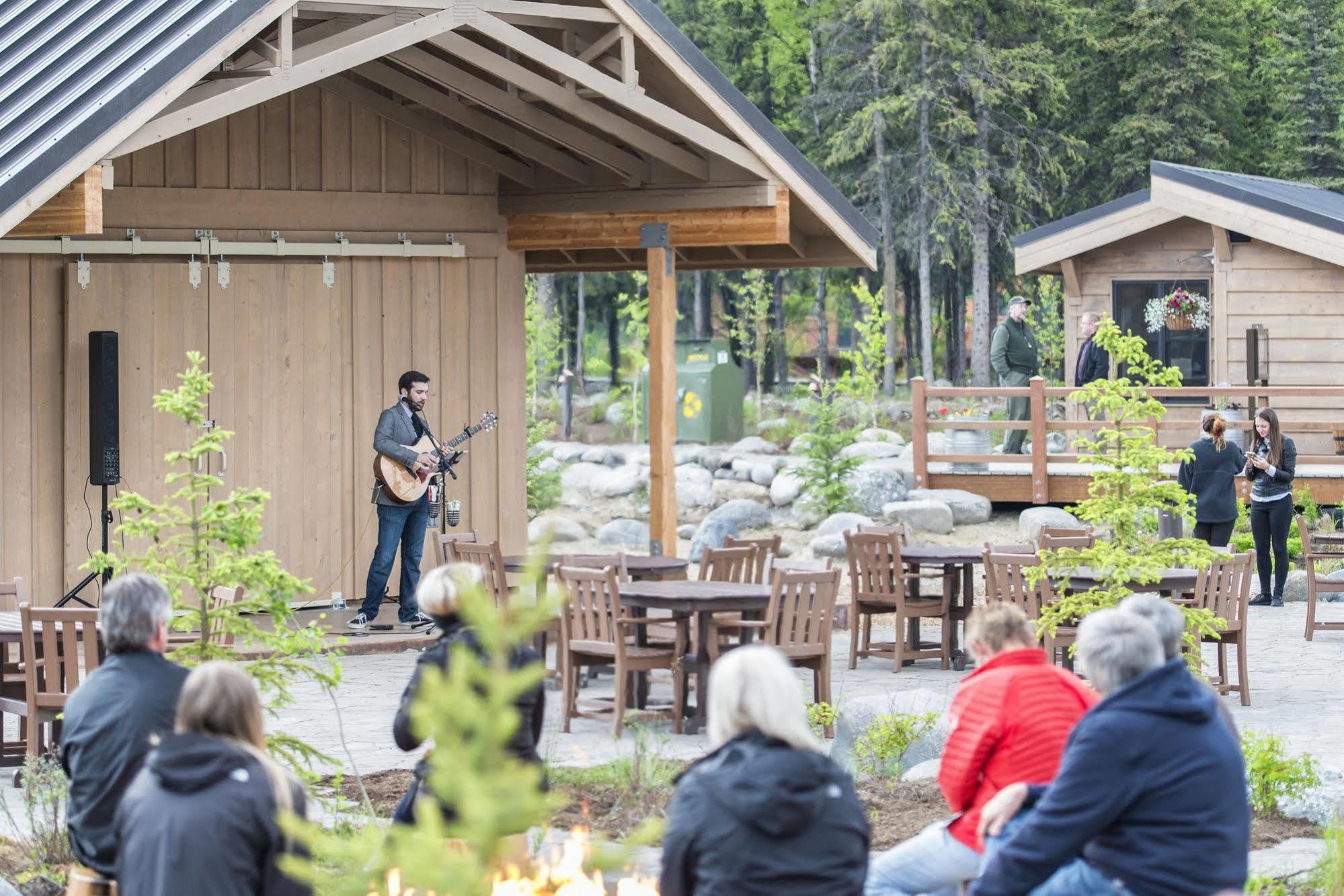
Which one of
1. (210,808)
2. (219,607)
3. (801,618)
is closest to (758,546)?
(801,618)

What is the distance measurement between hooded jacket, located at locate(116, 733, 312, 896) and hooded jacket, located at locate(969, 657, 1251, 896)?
1901 millimetres

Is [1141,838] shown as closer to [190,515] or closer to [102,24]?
[190,515]

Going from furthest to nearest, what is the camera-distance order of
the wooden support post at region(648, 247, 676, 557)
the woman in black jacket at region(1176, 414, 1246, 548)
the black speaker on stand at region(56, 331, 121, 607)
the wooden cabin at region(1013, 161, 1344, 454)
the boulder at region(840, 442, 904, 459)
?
1. the boulder at region(840, 442, 904, 459)
2. the wooden cabin at region(1013, 161, 1344, 454)
3. the woman in black jacket at region(1176, 414, 1246, 548)
4. the wooden support post at region(648, 247, 676, 557)
5. the black speaker on stand at region(56, 331, 121, 607)

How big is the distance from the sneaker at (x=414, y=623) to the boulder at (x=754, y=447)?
56.5 feet

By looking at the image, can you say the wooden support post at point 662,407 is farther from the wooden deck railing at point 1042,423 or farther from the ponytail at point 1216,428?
the wooden deck railing at point 1042,423

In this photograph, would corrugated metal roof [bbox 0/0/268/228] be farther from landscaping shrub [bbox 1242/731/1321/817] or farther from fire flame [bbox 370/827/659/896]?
landscaping shrub [bbox 1242/731/1321/817]

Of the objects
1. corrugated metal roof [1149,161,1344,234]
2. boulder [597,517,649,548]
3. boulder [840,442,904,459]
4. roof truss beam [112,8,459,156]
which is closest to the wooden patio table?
roof truss beam [112,8,459,156]

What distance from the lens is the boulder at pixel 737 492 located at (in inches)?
968

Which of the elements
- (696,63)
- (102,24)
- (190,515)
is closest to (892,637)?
(696,63)

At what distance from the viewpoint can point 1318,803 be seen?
24.2ft

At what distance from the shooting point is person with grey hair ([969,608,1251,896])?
4355 mm

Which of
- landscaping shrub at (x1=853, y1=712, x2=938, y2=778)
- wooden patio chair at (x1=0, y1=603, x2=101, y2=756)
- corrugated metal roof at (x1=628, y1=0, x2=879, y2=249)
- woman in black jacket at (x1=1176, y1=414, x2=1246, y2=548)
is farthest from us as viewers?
woman in black jacket at (x1=1176, y1=414, x2=1246, y2=548)

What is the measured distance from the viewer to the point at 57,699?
317 inches

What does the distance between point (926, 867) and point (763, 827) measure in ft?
4.58
